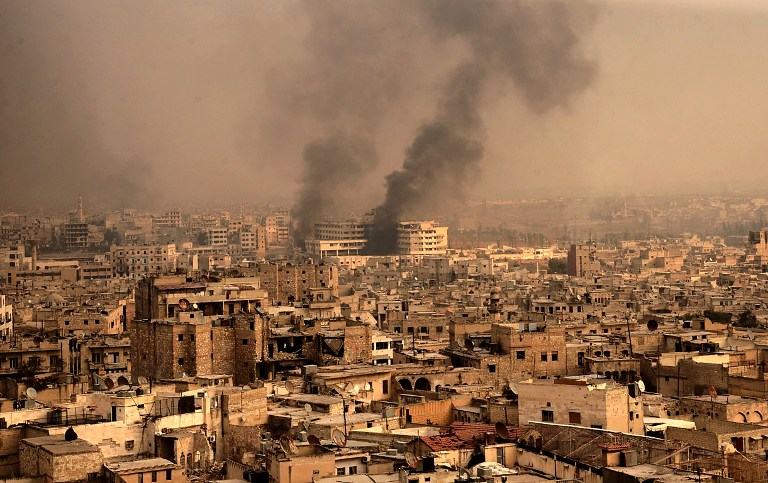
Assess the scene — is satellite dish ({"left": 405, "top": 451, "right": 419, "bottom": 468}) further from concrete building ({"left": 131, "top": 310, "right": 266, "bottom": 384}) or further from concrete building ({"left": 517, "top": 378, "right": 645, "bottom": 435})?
concrete building ({"left": 131, "top": 310, "right": 266, "bottom": 384})

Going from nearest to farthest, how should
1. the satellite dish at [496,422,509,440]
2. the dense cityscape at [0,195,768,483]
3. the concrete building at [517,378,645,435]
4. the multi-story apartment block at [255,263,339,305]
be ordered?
the dense cityscape at [0,195,768,483], the satellite dish at [496,422,509,440], the concrete building at [517,378,645,435], the multi-story apartment block at [255,263,339,305]


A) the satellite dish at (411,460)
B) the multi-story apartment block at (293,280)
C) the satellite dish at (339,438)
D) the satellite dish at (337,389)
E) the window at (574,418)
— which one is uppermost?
the multi-story apartment block at (293,280)

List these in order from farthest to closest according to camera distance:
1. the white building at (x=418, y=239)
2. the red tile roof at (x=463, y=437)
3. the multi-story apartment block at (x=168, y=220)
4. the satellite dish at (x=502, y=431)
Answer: the white building at (x=418, y=239), the multi-story apartment block at (x=168, y=220), the satellite dish at (x=502, y=431), the red tile roof at (x=463, y=437)

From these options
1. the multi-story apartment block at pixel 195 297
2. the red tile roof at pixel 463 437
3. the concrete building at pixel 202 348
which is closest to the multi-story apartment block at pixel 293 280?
the multi-story apartment block at pixel 195 297

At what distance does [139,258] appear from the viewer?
5575cm

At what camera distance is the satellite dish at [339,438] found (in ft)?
39.0

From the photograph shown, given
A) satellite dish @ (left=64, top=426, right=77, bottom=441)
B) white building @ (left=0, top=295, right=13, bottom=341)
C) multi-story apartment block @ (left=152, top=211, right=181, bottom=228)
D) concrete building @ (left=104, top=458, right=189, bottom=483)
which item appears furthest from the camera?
multi-story apartment block @ (left=152, top=211, right=181, bottom=228)

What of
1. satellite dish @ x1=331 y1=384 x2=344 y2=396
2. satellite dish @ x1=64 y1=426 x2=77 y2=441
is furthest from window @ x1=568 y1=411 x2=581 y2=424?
satellite dish @ x1=64 y1=426 x2=77 y2=441

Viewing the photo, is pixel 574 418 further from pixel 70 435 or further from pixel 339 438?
pixel 70 435

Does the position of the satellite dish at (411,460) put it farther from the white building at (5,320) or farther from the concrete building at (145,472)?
the white building at (5,320)

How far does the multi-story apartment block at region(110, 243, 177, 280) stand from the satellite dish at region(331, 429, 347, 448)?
39.5 meters

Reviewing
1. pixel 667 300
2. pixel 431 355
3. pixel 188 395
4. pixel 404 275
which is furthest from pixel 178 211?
pixel 188 395

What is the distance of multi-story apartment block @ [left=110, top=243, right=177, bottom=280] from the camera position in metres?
52.8

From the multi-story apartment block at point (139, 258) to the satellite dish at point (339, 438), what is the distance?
39.5 m
